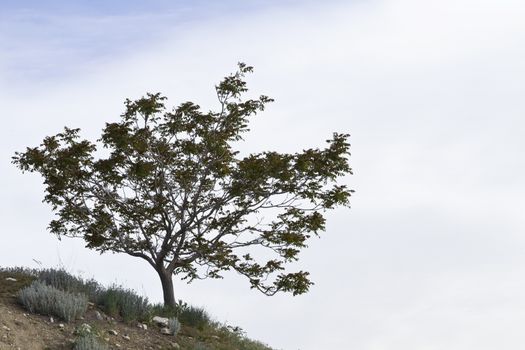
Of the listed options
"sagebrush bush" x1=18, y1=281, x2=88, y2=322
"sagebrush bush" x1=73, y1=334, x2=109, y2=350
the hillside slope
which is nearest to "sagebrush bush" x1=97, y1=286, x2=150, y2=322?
the hillside slope

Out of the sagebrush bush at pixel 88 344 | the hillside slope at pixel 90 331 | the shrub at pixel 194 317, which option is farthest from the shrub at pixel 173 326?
the sagebrush bush at pixel 88 344

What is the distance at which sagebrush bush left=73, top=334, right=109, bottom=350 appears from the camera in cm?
1537

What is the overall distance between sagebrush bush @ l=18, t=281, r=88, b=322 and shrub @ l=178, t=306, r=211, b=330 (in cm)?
314

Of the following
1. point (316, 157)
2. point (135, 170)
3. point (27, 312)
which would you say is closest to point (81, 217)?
point (135, 170)

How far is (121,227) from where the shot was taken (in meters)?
20.9

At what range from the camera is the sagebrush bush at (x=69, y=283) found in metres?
18.8

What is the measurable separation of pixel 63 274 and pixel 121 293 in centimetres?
164

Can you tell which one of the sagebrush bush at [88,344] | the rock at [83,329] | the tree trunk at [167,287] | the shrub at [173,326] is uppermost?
the tree trunk at [167,287]

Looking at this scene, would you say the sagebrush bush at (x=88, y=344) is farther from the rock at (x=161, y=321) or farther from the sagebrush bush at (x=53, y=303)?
the rock at (x=161, y=321)

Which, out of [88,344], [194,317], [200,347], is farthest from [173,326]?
[88,344]

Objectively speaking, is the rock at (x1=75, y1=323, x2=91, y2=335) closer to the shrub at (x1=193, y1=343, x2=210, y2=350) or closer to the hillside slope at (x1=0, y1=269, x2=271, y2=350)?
the hillside slope at (x1=0, y1=269, x2=271, y2=350)

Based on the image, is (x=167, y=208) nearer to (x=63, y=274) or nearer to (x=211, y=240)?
(x=211, y=240)

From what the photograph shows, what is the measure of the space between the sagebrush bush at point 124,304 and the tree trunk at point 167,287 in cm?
163

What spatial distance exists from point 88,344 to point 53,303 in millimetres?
2027
